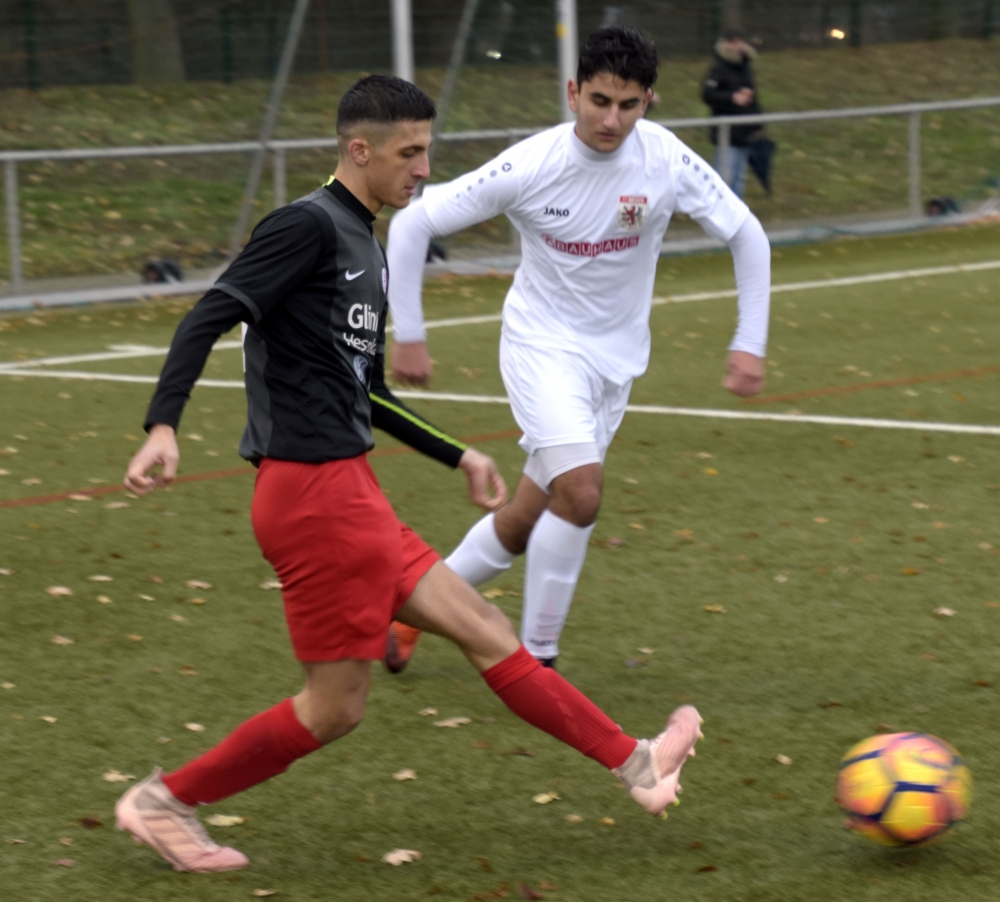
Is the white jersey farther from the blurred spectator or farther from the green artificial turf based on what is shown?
the blurred spectator

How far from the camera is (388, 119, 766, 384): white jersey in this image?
5594 millimetres

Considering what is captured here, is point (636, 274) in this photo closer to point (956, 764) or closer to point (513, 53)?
point (956, 764)

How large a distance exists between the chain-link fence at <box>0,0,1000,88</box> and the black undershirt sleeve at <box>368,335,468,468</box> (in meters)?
15.0

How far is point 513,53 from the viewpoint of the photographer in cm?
1895

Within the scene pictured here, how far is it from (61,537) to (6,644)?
1.58m

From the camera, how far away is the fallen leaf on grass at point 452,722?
540 cm

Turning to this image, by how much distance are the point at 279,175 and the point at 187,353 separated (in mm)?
13528

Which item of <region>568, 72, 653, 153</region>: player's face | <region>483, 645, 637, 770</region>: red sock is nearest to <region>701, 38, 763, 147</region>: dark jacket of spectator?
<region>568, 72, 653, 153</region>: player's face

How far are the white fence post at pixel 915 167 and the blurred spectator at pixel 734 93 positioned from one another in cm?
190

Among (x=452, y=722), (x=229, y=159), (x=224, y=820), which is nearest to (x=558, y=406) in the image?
(x=452, y=722)

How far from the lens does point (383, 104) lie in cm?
402

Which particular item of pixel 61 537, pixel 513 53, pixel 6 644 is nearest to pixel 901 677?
pixel 6 644

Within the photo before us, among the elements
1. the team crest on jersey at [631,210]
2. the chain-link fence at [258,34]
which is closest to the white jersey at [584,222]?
the team crest on jersey at [631,210]

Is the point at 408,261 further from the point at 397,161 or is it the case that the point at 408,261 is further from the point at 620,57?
the point at 397,161
